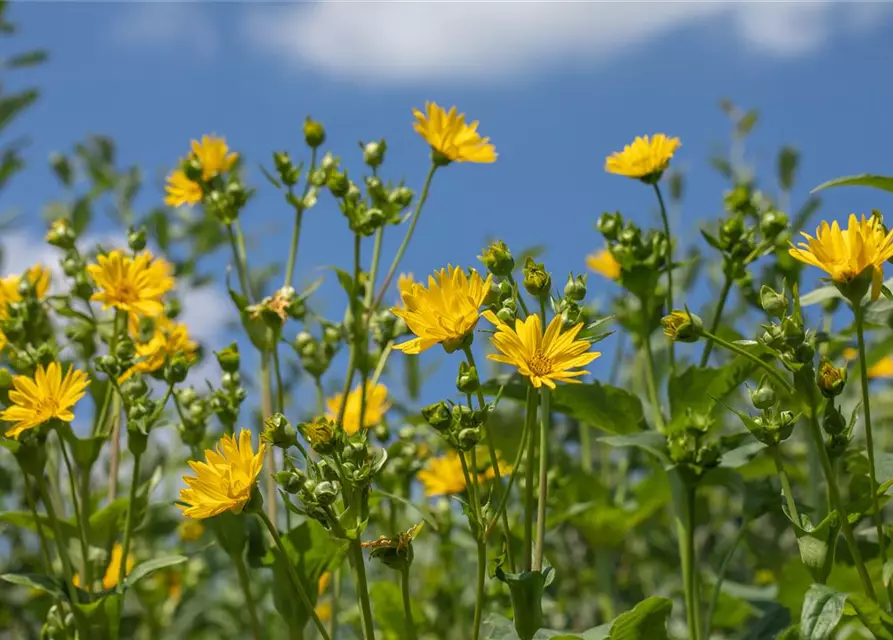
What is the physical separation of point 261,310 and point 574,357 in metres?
0.55

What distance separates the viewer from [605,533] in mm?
1866

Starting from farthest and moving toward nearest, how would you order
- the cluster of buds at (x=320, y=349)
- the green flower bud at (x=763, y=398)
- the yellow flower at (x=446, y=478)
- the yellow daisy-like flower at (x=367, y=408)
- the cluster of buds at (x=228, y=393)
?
the yellow flower at (x=446, y=478), the yellow daisy-like flower at (x=367, y=408), the cluster of buds at (x=320, y=349), the cluster of buds at (x=228, y=393), the green flower bud at (x=763, y=398)

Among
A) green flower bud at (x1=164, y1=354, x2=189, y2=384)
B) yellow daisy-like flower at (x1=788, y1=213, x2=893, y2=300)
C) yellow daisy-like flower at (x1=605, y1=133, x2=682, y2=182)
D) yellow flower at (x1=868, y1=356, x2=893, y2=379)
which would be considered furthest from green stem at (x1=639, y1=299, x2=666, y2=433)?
yellow flower at (x1=868, y1=356, x2=893, y2=379)

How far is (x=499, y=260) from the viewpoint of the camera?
1.06 meters

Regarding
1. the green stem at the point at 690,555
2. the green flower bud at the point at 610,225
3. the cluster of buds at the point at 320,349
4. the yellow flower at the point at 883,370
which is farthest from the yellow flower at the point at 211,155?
the yellow flower at the point at 883,370

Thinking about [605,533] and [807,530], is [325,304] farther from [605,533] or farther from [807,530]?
[807,530]

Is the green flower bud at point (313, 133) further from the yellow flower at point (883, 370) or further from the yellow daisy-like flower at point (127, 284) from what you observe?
the yellow flower at point (883, 370)

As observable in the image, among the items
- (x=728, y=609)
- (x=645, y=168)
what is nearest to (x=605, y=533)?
(x=728, y=609)

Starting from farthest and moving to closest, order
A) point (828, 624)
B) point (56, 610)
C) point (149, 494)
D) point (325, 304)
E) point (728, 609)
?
1. point (325, 304)
2. point (728, 609)
3. point (149, 494)
4. point (56, 610)
5. point (828, 624)

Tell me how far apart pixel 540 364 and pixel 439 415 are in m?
0.11

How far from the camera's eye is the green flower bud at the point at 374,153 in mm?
1485

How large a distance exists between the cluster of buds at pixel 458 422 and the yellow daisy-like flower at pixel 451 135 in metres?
0.57

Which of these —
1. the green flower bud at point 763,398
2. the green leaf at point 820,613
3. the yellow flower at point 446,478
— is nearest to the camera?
the green leaf at point 820,613

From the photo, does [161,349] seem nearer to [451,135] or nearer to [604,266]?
[451,135]
